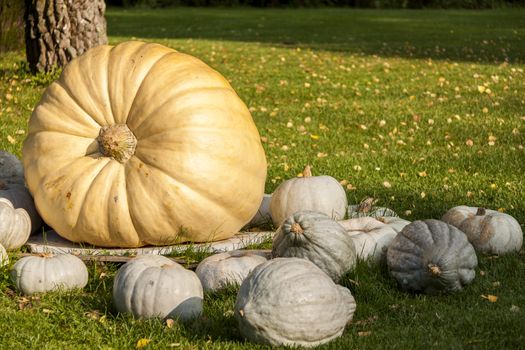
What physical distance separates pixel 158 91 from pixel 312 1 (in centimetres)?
2891

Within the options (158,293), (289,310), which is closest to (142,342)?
(158,293)

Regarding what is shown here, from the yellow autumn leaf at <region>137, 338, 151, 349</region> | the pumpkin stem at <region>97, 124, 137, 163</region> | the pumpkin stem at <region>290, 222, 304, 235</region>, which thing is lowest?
the yellow autumn leaf at <region>137, 338, 151, 349</region>

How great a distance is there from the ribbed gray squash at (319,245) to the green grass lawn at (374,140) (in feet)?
0.35

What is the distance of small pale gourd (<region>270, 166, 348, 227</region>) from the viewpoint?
571 centimetres

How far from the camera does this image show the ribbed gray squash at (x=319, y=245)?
4.73 m

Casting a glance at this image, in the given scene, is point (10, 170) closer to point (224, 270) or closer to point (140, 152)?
point (140, 152)

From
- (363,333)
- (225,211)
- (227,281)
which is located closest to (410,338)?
(363,333)

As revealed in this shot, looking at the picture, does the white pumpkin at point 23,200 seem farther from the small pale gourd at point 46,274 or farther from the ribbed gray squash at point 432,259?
the ribbed gray squash at point 432,259

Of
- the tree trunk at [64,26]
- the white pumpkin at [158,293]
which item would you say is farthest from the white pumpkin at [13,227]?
the tree trunk at [64,26]

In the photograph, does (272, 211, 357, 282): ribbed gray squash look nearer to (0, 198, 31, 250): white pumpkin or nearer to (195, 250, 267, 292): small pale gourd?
(195, 250, 267, 292): small pale gourd

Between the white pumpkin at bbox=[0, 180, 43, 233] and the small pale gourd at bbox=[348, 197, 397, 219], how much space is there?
2.04 metres

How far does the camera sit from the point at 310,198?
5.73 meters

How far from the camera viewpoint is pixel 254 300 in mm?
3938

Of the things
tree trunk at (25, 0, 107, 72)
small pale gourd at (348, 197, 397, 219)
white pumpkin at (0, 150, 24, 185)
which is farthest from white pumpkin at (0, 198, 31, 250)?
tree trunk at (25, 0, 107, 72)
